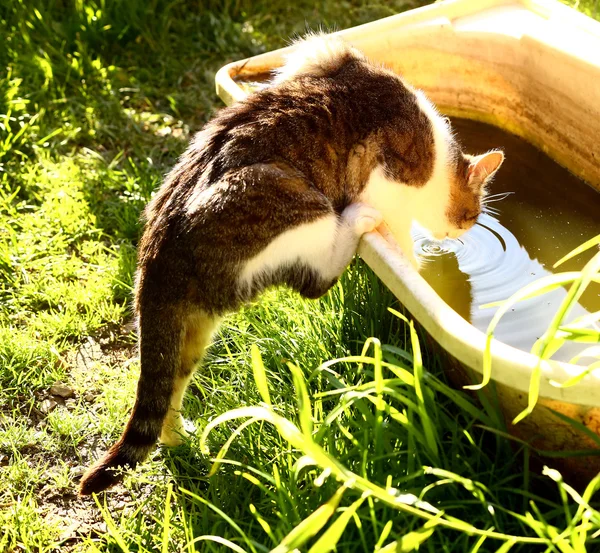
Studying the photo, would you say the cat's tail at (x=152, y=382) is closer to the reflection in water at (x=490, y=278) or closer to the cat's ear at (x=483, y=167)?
A: the reflection in water at (x=490, y=278)

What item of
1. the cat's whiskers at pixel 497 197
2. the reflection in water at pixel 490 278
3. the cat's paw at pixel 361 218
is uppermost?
the cat's paw at pixel 361 218

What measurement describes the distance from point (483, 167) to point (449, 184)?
135 millimetres

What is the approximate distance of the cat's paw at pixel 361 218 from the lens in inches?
95.8

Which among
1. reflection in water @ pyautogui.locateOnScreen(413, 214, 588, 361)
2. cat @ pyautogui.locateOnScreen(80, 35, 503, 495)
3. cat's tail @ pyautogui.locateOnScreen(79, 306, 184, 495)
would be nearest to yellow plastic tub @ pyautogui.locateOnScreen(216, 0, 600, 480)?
cat @ pyautogui.locateOnScreen(80, 35, 503, 495)

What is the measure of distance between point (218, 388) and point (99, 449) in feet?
1.58

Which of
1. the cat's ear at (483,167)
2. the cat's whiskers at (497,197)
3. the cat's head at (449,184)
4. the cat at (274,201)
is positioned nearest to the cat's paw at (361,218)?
the cat at (274,201)

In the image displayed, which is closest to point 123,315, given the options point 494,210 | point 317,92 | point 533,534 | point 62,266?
point 62,266

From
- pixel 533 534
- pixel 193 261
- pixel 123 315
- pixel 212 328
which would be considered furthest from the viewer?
pixel 123 315

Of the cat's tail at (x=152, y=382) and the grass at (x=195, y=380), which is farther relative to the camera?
the cat's tail at (x=152, y=382)

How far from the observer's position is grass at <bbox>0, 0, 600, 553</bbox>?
200 cm

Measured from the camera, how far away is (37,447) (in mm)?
2752

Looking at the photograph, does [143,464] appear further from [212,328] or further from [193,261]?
[193,261]

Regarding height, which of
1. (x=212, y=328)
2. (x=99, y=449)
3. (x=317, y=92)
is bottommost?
(x=99, y=449)

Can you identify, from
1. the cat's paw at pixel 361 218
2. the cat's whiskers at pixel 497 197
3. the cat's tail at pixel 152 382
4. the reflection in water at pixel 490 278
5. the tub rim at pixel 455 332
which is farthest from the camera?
the cat's whiskers at pixel 497 197
